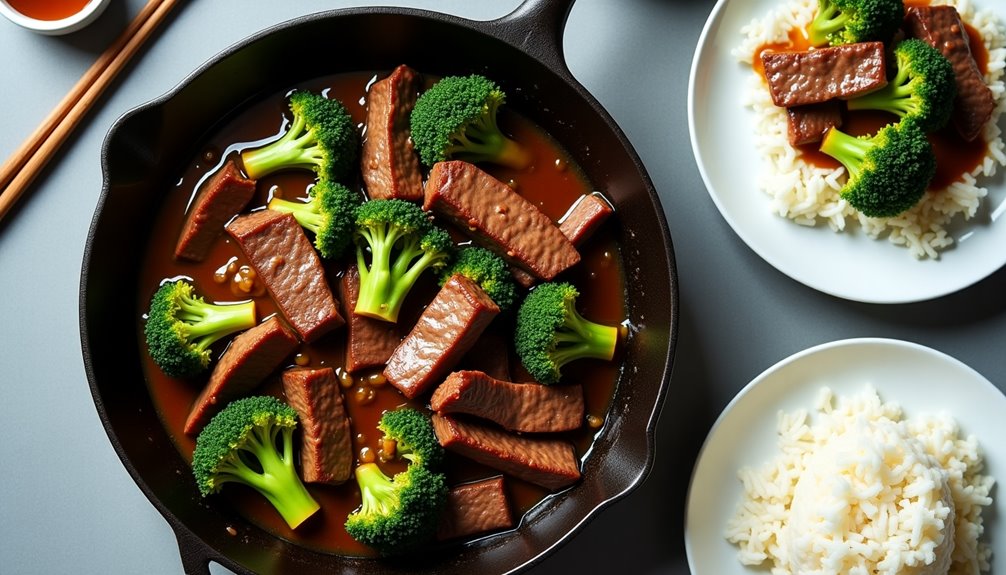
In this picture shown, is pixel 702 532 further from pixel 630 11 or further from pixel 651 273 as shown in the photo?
pixel 630 11

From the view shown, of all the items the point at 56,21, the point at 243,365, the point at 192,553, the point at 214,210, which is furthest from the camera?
the point at 56,21

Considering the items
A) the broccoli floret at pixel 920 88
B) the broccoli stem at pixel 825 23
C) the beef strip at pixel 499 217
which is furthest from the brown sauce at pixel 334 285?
the broccoli floret at pixel 920 88

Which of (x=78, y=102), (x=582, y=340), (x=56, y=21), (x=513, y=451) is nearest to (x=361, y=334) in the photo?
(x=513, y=451)

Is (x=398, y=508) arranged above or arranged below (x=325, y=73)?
below

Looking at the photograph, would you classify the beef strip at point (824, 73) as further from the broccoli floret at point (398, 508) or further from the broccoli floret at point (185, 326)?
the broccoli floret at point (185, 326)

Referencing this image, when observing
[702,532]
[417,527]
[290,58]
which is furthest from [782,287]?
[290,58]

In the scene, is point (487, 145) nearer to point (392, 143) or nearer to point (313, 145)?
point (392, 143)

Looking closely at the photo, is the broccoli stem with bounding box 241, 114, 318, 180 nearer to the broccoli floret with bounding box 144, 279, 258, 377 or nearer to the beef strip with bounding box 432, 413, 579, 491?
the broccoli floret with bounding box 144, 279, 258, 377
